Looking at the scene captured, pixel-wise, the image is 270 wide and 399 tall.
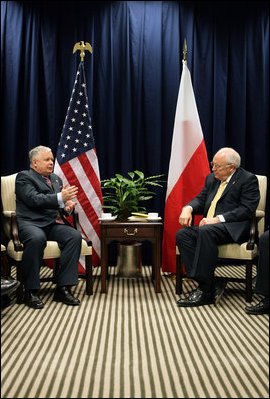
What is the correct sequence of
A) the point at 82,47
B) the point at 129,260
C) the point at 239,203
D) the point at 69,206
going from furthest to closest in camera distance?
the point at 82,47 → the point at 129,260 → the point at 69,206 → the point at 239,203

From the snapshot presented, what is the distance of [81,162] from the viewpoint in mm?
3973

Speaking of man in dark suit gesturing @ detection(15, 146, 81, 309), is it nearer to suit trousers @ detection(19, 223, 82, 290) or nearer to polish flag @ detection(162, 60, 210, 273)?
suit trousers @ detection(19, 223, 82, 290)

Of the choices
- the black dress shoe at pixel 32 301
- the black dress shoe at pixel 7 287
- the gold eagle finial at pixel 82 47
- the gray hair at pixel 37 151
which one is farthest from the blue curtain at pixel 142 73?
the black dress shoe at pixel 7 287

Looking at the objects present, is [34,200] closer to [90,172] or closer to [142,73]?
[90,172]

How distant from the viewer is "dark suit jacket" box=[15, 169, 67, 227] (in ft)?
10.8

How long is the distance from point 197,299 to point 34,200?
1.42m

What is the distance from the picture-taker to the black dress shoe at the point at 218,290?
10.2 feet

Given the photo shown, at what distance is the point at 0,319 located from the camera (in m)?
1.49

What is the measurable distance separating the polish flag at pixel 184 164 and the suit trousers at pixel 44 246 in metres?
1.05

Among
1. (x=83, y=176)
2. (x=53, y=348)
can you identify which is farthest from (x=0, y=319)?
(x=83, y=176)

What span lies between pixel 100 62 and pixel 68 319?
9.04 feet

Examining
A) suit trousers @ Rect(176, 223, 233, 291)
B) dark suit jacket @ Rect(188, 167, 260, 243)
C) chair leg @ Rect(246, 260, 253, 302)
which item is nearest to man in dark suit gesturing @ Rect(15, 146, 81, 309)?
suit trousers @ Rect(176, 223, 233, 291)

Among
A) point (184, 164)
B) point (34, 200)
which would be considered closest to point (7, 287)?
point (34, 200)

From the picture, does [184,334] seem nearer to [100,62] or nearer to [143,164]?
[143,164]
